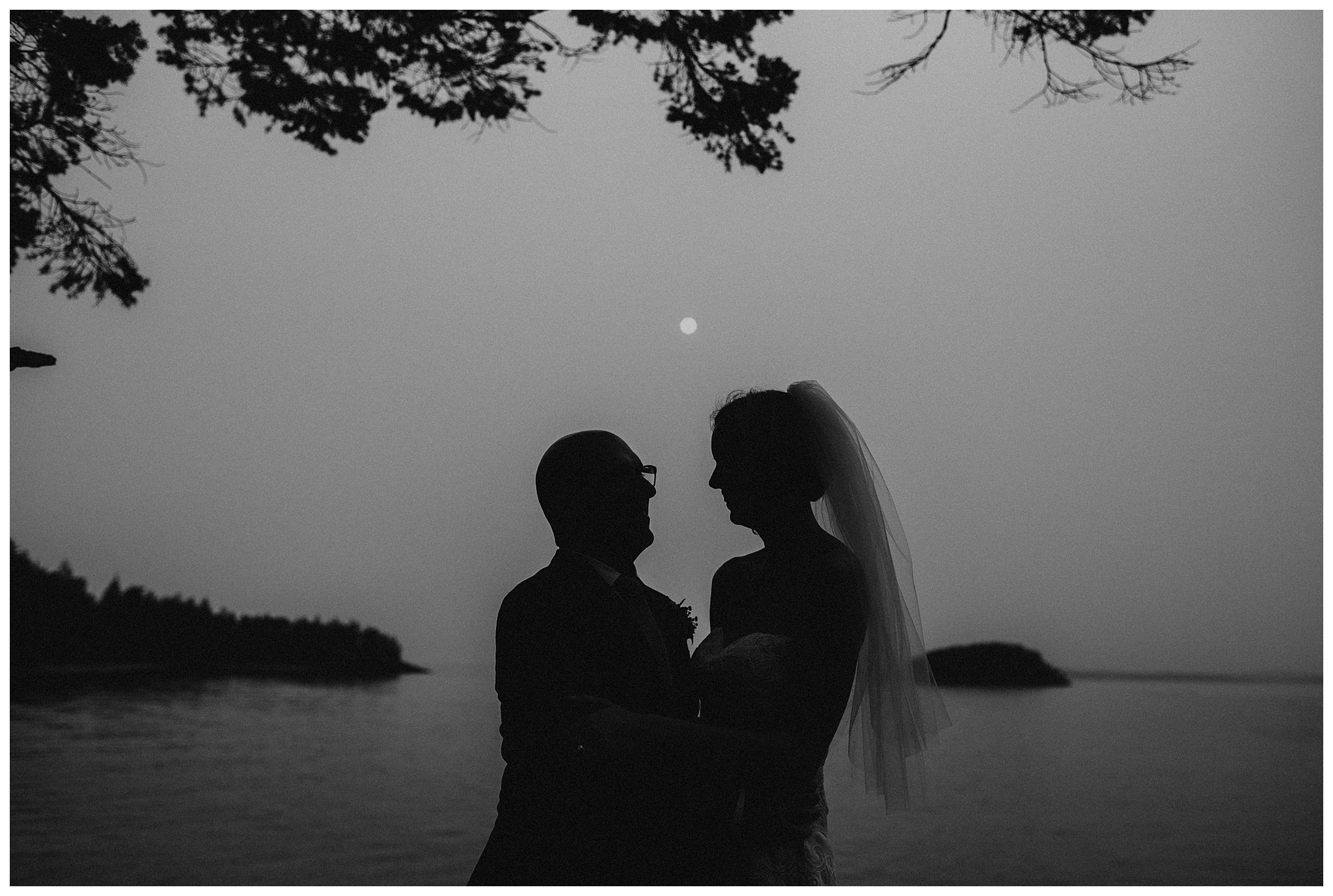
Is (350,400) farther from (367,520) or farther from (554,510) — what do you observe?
(554,510)

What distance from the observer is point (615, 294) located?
4.77m

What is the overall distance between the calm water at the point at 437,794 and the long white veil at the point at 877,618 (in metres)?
9.91

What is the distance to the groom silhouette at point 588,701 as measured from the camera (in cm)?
148

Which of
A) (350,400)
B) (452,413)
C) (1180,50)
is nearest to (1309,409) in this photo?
(1180,50)

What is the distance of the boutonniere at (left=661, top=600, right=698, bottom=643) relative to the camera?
5.22 feet

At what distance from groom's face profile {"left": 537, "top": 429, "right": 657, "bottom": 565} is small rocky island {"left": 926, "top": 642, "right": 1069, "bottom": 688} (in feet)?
16.2

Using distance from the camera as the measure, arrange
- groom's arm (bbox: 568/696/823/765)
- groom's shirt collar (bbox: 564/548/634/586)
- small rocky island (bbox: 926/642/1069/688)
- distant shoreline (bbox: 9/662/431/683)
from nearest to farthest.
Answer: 1. groom's arm (bbox: 568/696/823/765)
2. groom's shirt collar (bbox: 564/548/634/586)
3. small rocky island (bbox: 926/642/1069/688)
4. distant shoreline (bbox: 9/662/431/683)

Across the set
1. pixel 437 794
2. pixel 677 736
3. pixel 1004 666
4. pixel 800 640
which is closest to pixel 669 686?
pixel 677 736

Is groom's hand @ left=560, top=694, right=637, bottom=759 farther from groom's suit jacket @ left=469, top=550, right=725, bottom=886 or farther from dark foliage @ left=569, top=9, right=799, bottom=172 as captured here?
dark foliage @ left=569, top=9, right=799, bottom=172

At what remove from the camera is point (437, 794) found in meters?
22.0

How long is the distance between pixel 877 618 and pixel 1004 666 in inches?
239

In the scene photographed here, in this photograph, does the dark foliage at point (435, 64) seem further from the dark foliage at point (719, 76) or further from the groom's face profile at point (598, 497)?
the groom's face profile at point (598, 497)

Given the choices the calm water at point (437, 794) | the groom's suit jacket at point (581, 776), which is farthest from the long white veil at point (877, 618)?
the calm water at point (437, 794)

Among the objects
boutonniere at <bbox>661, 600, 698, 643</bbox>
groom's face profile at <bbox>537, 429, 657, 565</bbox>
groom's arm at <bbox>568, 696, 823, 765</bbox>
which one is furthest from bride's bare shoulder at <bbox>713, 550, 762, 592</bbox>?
groom's arm at <bbox>568, 696, 823, 765</bbox>
